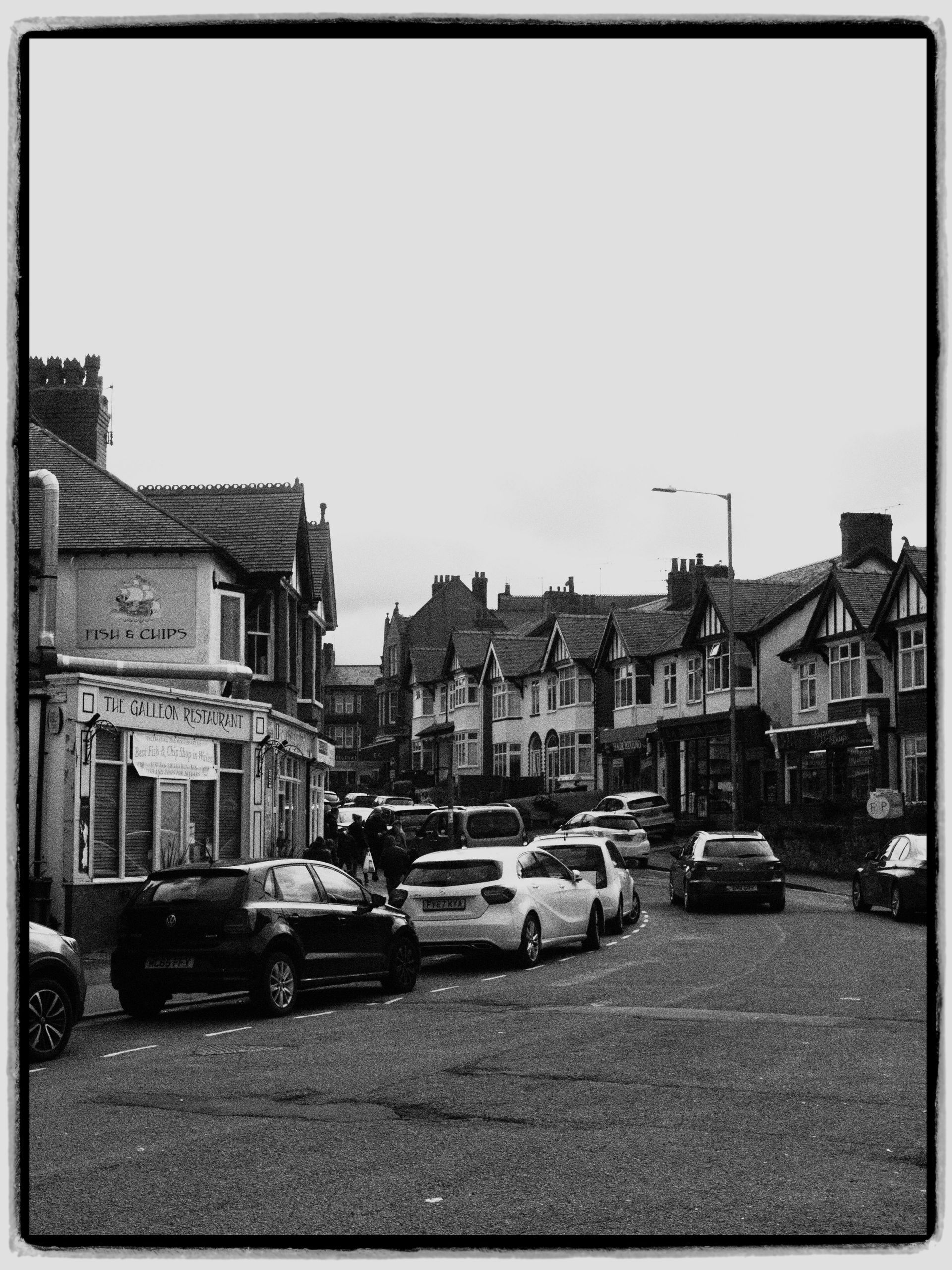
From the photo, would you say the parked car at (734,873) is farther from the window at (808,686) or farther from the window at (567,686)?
the window at (567,686)

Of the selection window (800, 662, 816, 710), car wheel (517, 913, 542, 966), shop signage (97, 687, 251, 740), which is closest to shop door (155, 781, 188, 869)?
shop signage (97, 687, 251, 740)

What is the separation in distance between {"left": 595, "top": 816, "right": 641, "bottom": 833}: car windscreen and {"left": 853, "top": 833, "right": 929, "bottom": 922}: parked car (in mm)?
13825

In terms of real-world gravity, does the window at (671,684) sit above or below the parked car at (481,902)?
above

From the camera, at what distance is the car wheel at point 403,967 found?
1634cm

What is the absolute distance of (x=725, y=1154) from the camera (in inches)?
297

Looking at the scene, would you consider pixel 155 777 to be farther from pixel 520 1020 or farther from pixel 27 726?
pixel 27 726

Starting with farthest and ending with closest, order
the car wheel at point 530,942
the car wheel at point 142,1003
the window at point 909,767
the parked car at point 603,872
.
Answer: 1. the window at point 909,767
2. the parked car at point 603,872
3. the car wheel at point 530,942
4. the car wheel at point 142,1003

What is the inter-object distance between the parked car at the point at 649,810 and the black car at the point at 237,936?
34743 millimetres

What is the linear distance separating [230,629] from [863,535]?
31.6m

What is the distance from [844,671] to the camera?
48719mm

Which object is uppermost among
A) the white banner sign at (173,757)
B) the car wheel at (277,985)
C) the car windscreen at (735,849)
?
the white banner sign at (173,757)

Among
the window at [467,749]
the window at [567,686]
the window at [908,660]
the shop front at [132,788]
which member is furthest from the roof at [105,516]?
the window at [467,749]

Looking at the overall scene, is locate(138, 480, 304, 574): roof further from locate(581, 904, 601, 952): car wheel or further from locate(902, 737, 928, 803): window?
locate(902, 737, 928, 803): window

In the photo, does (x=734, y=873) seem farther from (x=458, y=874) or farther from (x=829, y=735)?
(x=829, y=735)
